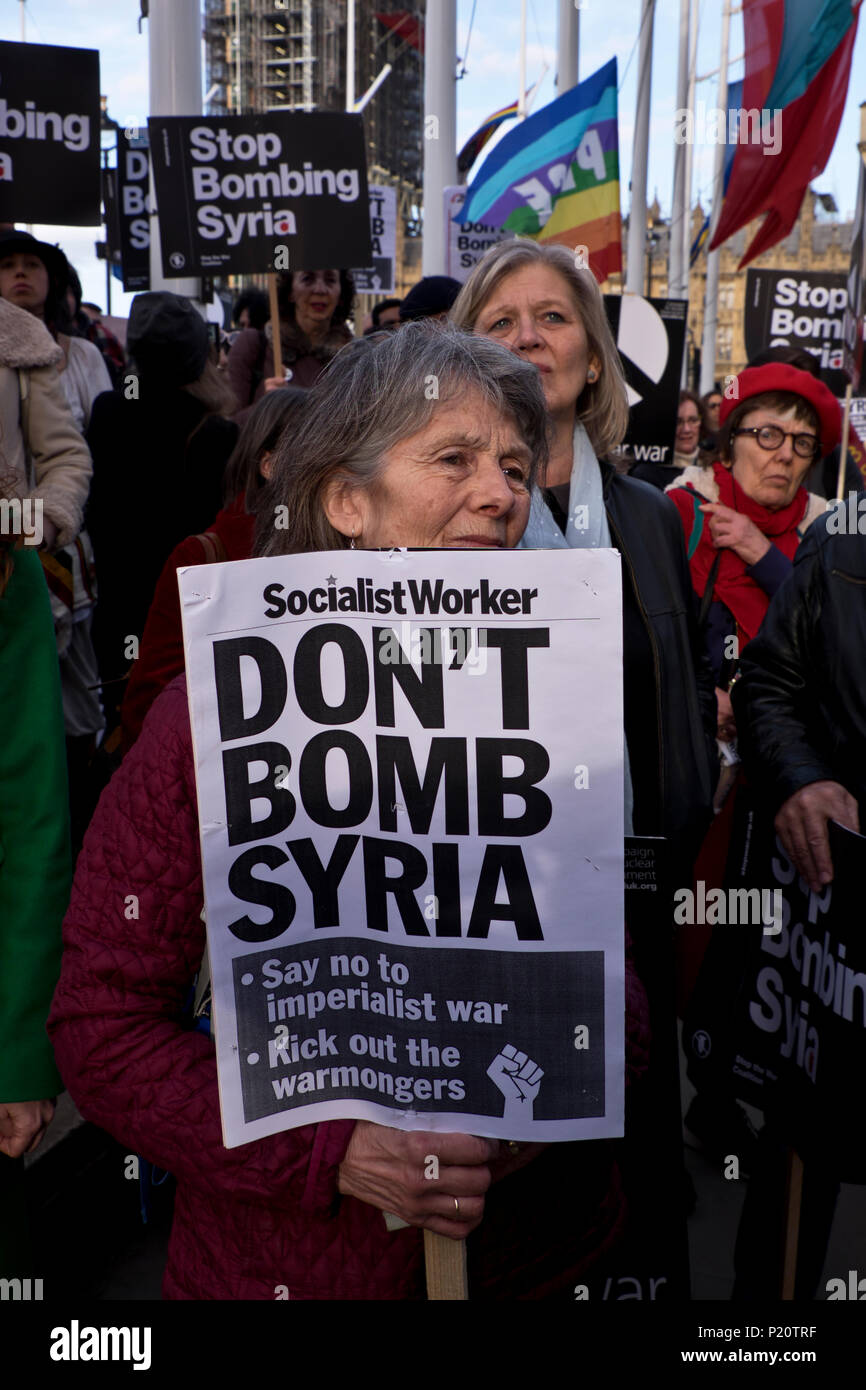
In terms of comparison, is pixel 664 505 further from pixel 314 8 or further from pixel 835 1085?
pixel 314 8

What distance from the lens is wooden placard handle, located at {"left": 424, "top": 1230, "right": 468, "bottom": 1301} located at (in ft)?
4.83

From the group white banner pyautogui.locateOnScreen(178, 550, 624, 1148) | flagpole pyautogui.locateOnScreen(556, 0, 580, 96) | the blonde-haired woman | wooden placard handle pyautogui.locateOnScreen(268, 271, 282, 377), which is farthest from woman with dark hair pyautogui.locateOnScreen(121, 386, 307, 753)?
flagpole pyautogui.locateOnScreen(556, 0, 580, 96)

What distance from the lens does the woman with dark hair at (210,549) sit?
3.00 metres

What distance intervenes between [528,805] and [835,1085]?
1018mm

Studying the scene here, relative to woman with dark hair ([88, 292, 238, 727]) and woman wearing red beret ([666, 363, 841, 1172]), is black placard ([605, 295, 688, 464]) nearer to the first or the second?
woman wearing red beret ([666, 363, 841, 1172])

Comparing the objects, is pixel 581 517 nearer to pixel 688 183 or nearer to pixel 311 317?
pixel 311 317

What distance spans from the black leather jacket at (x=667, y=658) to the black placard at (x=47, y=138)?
2.65m

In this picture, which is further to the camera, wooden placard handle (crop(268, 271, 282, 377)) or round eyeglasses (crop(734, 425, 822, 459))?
wooden placard handle (crop(268, 271, 282, 377))

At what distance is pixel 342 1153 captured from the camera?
148 centimetres

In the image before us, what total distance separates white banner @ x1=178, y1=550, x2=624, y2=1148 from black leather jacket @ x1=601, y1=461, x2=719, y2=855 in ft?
4.06

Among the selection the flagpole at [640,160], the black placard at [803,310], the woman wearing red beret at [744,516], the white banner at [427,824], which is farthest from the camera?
the flagpole at [640,160]

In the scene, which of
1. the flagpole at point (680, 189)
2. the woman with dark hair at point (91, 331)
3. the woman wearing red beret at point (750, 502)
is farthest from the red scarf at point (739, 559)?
the flagpole at point (680, 189)

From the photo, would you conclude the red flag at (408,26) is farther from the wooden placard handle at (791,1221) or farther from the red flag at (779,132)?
the wooden placard handle at (791,1221)

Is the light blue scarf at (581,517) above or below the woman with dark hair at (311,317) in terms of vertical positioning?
below
